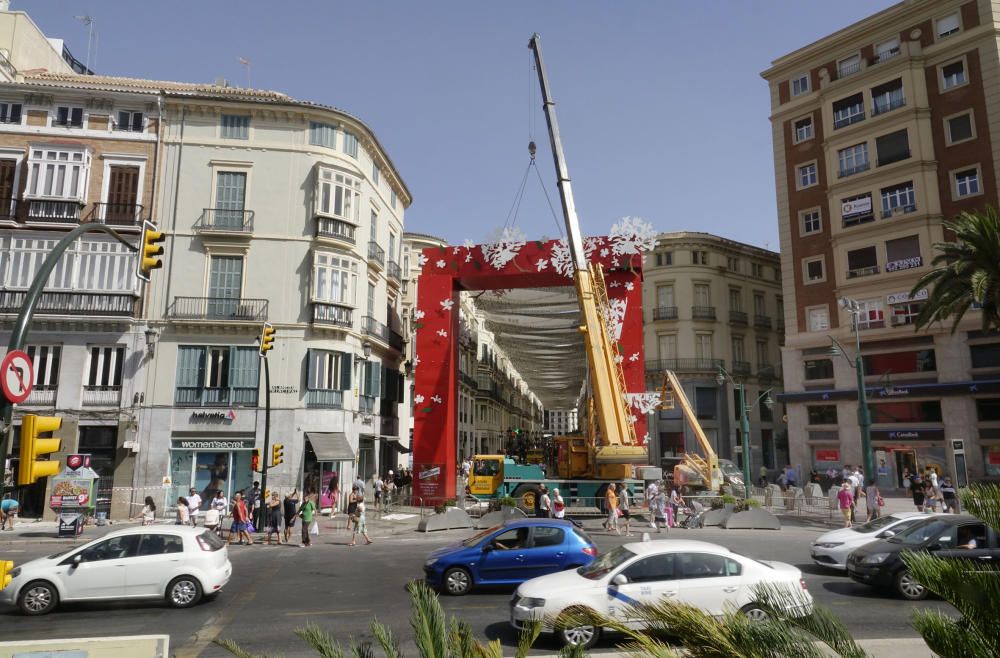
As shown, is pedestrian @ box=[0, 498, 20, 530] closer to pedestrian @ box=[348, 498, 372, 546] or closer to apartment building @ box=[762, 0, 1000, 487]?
pedestrian @ box=[348, 498, 372, 546]

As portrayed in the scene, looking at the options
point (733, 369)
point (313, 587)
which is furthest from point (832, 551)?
point (733, 369)

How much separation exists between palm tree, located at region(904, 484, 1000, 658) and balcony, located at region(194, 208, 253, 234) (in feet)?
99.4

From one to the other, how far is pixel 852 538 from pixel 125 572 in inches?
587

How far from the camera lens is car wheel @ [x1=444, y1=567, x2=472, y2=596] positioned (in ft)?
41.8

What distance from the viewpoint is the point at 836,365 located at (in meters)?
38.7

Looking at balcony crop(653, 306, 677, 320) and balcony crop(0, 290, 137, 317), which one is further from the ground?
balcony crop(653, 306, 677, 320)

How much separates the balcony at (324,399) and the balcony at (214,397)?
93.5 inches

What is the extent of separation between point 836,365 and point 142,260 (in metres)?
38.6

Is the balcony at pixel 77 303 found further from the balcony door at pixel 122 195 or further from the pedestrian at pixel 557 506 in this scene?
the pedestrian at pixel 557 506

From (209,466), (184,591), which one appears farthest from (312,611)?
(209,466)

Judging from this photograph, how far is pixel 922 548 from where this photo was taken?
1197 centimetres

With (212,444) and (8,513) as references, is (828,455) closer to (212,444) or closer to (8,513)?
(212,444)

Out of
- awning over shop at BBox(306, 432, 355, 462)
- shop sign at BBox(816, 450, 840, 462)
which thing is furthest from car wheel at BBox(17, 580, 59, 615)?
shop sign at BBox(816, 450, 840, 462)

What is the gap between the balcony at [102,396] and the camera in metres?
28.2
